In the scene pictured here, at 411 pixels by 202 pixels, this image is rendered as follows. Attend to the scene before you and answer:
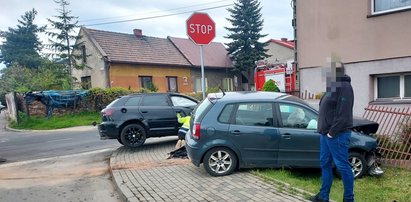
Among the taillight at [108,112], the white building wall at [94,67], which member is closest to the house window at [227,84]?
the white building wall at [94,67]

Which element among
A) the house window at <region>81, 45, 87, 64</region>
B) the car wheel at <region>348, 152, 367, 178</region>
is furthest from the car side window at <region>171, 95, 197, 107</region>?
the house window at <region>81, 45, 87, 64</region>

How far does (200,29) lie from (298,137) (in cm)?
290

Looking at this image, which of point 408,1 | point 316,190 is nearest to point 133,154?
point 316,190

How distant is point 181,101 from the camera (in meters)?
9.91

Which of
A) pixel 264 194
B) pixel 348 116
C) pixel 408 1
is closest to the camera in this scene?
pixel 348 116

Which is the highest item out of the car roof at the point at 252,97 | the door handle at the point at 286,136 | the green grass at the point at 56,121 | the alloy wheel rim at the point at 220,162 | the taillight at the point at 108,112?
the car roof at the point at 252,97

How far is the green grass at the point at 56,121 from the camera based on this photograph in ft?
61.1

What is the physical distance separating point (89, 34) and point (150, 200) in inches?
990

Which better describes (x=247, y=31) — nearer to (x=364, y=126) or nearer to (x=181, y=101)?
(x=181, y=101)

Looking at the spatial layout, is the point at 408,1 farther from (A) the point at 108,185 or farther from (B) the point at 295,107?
(A) the point at 108,185

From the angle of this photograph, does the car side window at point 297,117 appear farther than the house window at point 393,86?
No

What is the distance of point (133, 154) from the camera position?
857 centimetres

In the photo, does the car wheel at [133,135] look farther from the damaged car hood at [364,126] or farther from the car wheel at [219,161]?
the damaged car hood at [364,126]

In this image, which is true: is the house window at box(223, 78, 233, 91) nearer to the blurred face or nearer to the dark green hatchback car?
the dark green hatchback car
